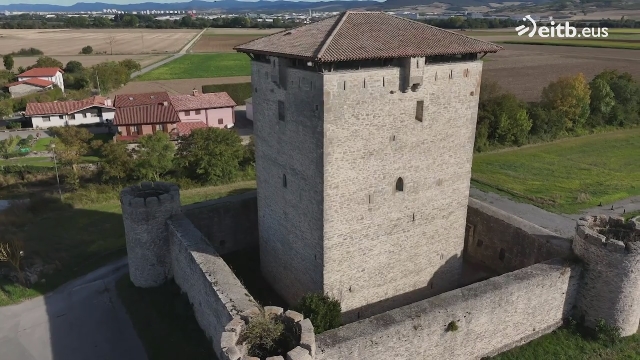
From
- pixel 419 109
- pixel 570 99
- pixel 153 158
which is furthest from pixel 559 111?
pixel 153 158

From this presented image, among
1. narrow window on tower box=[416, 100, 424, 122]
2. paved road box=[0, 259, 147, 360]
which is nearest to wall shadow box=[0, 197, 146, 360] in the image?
paved road box=[0, 259, 147, 360]

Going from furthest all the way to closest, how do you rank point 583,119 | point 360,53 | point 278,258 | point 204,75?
point 204,75 → point 583,119 → point 278,258 → point 360,53

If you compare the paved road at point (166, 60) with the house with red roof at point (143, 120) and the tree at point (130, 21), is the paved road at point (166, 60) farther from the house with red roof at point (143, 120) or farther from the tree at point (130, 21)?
the tree at point (130, 21)

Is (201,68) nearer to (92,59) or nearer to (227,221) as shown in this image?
(92,59)

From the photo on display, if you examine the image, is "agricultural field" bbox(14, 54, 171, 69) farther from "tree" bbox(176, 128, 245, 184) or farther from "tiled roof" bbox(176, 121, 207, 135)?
"tree" bbox(176, 128, 245, 184)

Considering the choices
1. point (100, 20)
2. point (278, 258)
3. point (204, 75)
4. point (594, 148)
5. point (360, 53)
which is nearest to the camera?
point (360, 53)

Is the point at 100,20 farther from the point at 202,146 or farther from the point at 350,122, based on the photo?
the point at 350,122

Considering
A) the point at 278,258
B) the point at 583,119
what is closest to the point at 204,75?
the point at 583,119
